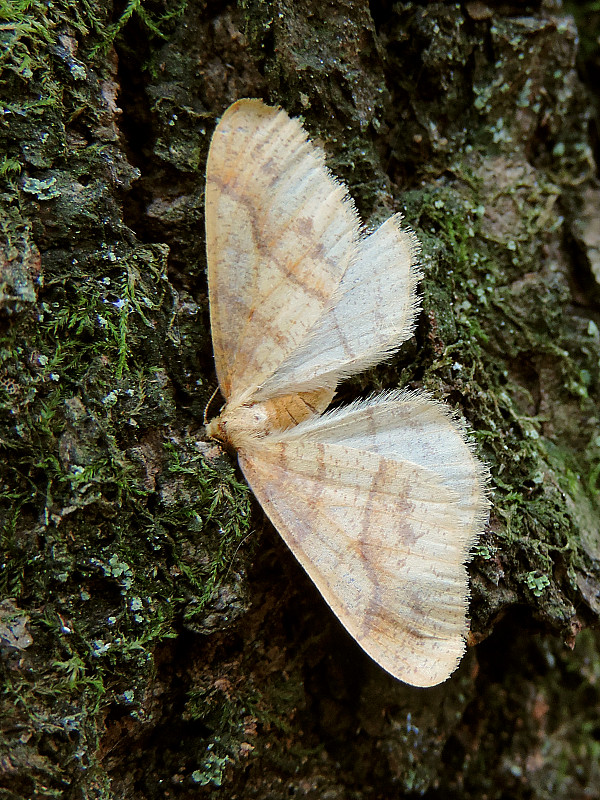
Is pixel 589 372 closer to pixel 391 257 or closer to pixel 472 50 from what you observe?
pixel 391 257

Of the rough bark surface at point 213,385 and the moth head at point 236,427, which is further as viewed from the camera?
the moth head at point 236,427

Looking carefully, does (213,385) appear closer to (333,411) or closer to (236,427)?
(236,427)

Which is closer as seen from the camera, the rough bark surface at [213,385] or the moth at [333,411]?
the rough bark surface at [213,385]

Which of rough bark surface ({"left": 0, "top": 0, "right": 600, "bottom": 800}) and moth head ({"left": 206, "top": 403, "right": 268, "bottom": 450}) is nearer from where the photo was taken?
rough bark surface ({"left": 0, "top": 0, "right": 600, "bottom": 800})

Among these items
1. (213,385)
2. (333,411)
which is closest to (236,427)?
(213,385)

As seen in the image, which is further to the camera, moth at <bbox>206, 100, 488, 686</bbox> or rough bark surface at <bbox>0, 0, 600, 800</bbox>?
moth at <bbox>206, 100, 488, 686</bbox>
